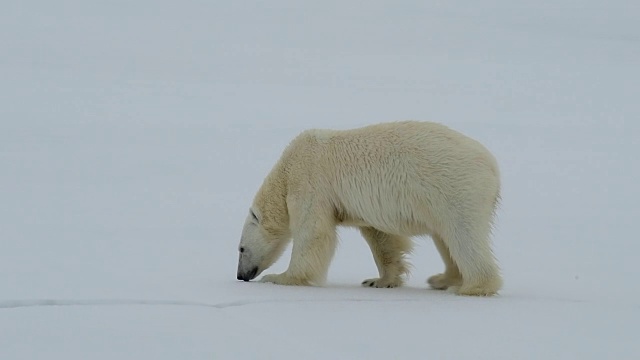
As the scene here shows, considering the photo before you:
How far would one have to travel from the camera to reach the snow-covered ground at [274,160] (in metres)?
3.83

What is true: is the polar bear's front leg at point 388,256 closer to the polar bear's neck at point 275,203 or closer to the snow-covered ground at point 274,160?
the snow-covered ground at point 274,160

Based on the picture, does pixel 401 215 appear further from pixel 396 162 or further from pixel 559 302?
pixel 559 302

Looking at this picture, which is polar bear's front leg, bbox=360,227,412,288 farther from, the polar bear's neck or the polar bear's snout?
the polar bear's snout

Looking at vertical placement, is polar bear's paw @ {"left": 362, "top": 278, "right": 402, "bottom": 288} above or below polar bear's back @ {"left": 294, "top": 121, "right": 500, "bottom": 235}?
below

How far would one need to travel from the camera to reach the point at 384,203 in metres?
5.16

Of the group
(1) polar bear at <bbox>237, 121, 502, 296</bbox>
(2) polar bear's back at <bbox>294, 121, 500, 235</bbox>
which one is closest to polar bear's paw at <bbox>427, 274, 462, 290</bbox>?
(1) polar bear at <bbox>237, 121, 502, 296</bbox>

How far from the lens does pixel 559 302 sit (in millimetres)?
4609

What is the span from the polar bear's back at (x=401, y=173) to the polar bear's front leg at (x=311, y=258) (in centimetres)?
20

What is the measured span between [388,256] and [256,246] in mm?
725

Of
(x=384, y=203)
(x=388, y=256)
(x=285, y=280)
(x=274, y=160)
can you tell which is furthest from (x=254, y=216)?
(x=274, y=160)

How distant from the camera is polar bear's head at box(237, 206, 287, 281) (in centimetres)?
568

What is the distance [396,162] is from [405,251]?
0.73 metres

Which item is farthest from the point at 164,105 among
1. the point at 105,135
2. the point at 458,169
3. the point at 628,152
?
the point at 458,169

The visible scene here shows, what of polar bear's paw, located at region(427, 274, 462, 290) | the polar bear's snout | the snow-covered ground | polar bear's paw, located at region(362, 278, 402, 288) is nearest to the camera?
the snow-covered ground
